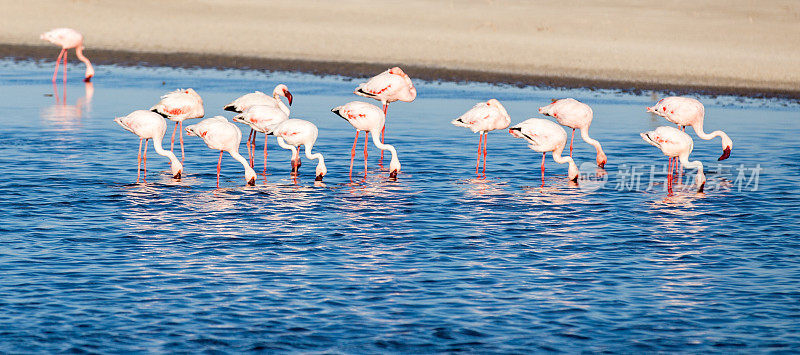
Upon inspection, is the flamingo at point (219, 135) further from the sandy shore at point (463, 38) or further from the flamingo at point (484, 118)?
the sandy shore at point (463, 38)

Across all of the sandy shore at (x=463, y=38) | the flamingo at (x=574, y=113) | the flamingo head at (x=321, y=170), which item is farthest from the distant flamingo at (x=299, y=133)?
the sandy shore at (x=463, y=38)

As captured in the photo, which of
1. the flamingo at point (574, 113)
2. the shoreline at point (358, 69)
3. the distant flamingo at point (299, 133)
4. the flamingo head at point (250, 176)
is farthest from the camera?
the shoreline at point (358, 69)

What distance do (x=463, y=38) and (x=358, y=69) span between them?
6.12 meters

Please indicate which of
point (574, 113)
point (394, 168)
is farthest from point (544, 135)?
point (394, 168)

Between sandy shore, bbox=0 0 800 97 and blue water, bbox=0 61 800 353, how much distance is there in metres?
10.8

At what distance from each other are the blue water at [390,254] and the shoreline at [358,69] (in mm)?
8659

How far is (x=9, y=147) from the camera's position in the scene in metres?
16.8

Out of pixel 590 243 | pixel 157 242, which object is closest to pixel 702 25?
pixel 590 243

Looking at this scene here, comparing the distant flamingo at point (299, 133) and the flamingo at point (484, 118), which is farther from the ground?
the flamingo at point (484, 118)

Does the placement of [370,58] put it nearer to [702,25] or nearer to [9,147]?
[702,25]

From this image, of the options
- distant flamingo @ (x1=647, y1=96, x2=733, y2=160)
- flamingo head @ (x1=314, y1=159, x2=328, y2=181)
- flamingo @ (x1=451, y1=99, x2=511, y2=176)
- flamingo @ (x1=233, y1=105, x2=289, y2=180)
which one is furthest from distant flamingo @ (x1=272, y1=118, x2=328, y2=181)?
distant flamingo @ (x1=647, y1=96, x2=733, y2=160)

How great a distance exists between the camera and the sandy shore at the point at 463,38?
29438 mm

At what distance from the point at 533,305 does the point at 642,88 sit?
754 inches

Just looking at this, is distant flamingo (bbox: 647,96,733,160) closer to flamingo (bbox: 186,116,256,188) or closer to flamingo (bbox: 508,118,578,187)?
flamingo (bbox: 508,118,578,187)
